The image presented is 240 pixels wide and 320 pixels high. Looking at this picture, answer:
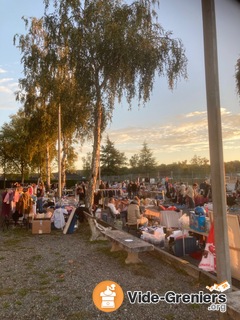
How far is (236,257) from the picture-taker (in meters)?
4.64

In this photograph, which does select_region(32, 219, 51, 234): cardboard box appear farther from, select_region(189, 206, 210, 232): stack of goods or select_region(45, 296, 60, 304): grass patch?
select_region(45, 296, 60, 304): grass patch

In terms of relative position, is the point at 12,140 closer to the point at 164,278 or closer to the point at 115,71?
the point at 115,71

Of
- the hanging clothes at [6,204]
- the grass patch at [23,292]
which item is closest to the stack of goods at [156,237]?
the grass patch at [23,292]

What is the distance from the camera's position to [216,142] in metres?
3.23

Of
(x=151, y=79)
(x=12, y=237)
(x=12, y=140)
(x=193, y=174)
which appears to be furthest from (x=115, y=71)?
(x=12, y=140)

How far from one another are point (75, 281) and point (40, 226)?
15.4ft

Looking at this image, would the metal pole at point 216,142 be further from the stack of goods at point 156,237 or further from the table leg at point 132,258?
the stack of goods at point 156,237

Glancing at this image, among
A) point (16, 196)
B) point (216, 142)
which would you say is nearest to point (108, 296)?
point (216, 142)

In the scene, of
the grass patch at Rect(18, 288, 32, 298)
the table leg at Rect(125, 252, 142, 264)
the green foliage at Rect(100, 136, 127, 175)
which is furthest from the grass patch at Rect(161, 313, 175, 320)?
the green foliage at Rect(100, 136, 127, 175)

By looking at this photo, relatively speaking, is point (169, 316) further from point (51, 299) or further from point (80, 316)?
point (51, 299)

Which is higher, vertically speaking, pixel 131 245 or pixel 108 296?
pixel 131 245

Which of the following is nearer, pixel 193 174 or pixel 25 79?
pixel 25 79

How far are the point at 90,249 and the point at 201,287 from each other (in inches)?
131

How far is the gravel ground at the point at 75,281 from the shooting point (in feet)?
12.0
